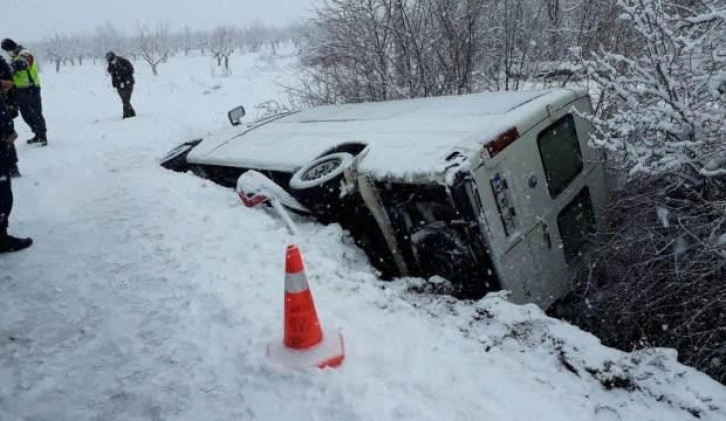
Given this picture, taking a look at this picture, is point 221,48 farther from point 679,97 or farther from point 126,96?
point 679,97

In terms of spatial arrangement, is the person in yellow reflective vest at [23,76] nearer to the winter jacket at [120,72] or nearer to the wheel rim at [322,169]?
the winter jacket at [120,72]

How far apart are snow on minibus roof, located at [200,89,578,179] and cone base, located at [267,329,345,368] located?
1.24m

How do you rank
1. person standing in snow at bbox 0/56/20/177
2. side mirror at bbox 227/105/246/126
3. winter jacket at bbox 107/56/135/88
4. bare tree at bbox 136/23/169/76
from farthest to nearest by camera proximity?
1. bare tree at bbox 136/23/169/76
2. winter jacket at bbox 107/56/135/88
3. person standing in snow at bbox 0/56/20/177
4. side mirror at bbox 227/105/246/126

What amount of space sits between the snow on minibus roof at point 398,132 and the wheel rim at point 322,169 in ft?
0.69

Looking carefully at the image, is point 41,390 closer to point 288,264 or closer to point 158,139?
point 288,264

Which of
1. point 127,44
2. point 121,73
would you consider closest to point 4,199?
point 121,73

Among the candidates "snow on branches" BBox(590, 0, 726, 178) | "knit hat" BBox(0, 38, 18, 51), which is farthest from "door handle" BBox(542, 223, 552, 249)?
"knit hat" BBox(0, 38, 18, 51)

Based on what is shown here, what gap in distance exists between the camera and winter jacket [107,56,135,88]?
12852 mm

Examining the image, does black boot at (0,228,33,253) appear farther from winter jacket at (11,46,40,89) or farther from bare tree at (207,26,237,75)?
bare tree at (207,26,237,75)

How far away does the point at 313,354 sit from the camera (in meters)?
2.43

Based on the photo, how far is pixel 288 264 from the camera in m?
2.50

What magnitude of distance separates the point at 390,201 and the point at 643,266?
1.98 m

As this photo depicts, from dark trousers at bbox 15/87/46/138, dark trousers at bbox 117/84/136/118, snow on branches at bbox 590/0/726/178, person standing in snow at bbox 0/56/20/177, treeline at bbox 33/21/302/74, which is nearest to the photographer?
snow on branches at bbox 590/0/726/178

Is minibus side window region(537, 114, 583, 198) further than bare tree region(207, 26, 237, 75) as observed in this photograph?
No
